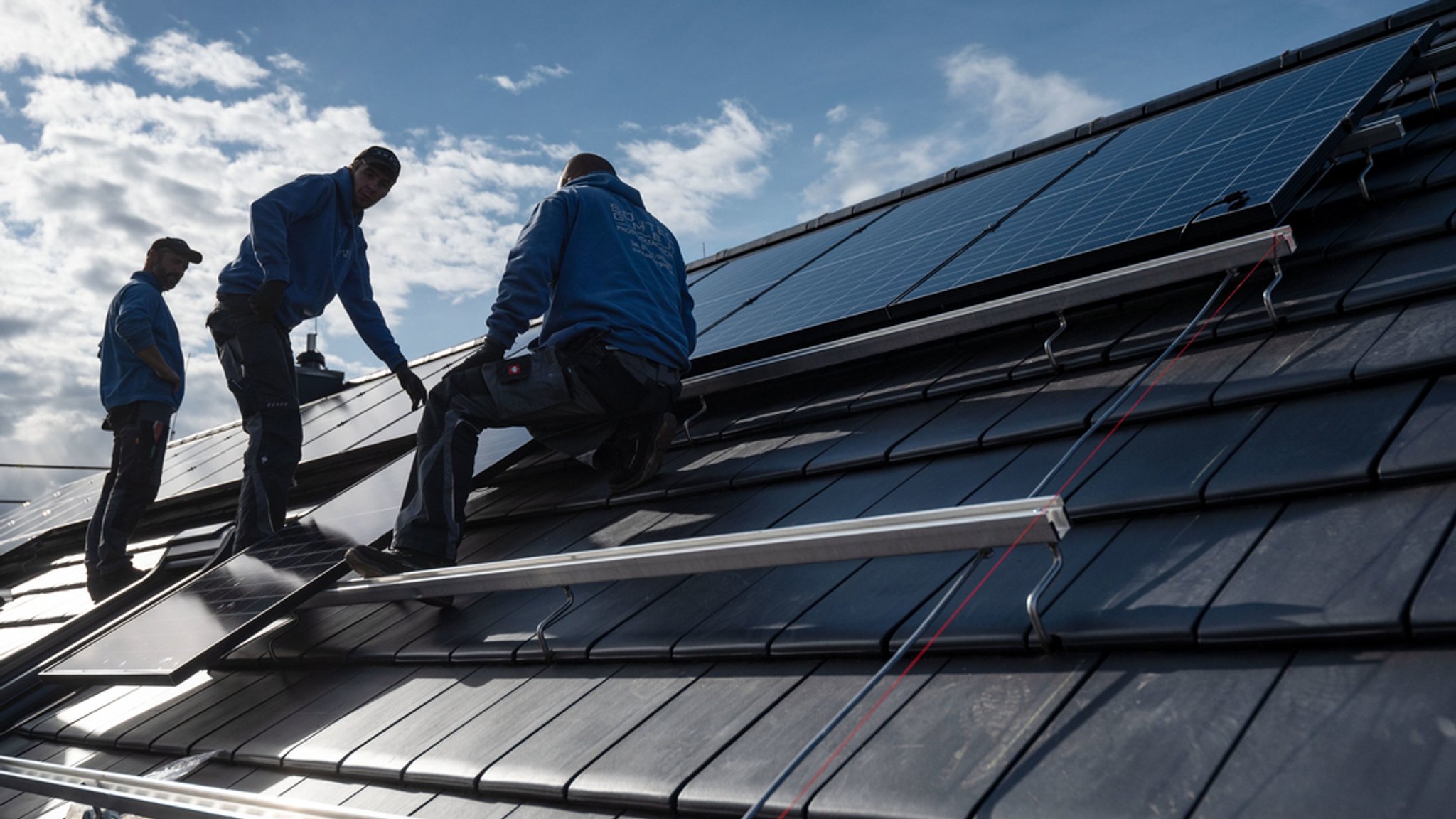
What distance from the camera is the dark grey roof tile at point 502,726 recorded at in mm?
2486

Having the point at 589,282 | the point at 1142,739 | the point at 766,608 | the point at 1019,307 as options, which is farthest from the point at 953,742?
the point at 589,282

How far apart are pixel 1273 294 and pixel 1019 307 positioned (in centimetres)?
78

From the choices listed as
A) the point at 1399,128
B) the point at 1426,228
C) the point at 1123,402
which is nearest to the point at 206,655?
the point at 1123,402

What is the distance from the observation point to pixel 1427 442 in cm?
Result: 197

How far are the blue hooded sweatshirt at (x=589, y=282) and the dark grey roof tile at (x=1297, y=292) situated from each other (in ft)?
6.64

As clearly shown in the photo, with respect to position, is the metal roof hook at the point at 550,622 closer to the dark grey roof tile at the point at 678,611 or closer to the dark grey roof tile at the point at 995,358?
the dark grey roof tile at the point at 678,611

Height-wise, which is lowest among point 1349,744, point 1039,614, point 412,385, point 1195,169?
point 1349,744

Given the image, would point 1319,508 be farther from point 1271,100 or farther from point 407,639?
point 1271,100

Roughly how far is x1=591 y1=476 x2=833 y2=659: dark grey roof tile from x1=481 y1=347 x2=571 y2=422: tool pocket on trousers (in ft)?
3.20

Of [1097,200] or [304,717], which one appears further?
[1097,200]

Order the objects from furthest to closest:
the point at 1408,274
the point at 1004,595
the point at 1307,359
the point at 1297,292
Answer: the point at 1297,292, the point at 1408,274, the point at 1307,359, the point at 1004,595

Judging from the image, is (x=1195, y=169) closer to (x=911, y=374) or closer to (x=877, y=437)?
(x=911, y=374)

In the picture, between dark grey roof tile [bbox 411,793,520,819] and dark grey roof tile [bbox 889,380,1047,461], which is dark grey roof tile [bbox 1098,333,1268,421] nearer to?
dark grey roof tile [bbox 889,380,1047,461]

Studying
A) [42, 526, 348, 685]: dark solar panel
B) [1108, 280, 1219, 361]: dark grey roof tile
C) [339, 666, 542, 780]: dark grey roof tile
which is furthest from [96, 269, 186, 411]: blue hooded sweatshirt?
[1108, 280, 1219, 361]: dark grey roof tile
